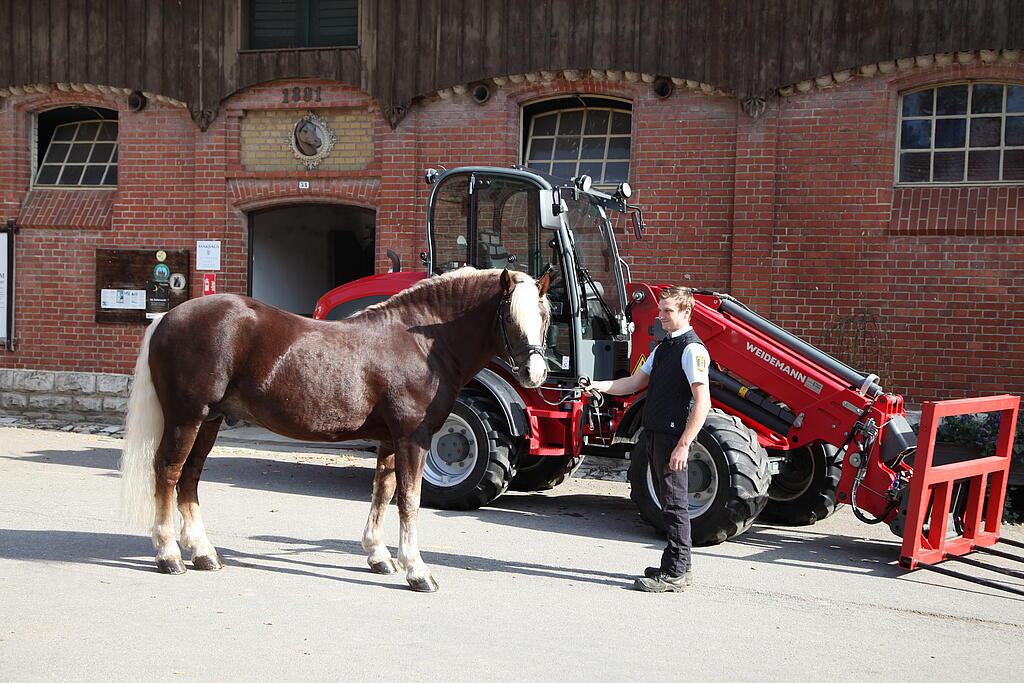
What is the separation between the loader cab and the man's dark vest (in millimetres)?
1894

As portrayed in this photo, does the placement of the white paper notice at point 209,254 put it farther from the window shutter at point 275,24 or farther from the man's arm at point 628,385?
the man's arm at point 628,385

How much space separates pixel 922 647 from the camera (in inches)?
215

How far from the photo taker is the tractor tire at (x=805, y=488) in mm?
8438

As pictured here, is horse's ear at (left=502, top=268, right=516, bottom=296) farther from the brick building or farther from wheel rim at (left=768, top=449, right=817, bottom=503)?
the brick building

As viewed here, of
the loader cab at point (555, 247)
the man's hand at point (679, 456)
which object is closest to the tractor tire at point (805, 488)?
the loader cab at point (555, 247)

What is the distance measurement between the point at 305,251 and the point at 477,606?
424 inches

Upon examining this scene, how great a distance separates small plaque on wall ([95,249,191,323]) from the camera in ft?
46.2

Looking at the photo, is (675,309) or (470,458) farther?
(470,458)

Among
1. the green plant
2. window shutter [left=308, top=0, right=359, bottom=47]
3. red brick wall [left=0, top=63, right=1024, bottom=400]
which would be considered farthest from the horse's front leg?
window shutter [left=308, top=0, right=359, bottom=47]

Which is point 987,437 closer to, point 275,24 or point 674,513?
point 674,513

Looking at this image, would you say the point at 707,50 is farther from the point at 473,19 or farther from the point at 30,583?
the point at 30,583

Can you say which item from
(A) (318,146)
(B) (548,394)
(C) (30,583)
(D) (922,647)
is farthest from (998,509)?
(A) (318,146)

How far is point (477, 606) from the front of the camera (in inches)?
235

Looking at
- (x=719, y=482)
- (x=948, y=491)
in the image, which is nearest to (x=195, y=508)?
(x=719, y=482)
